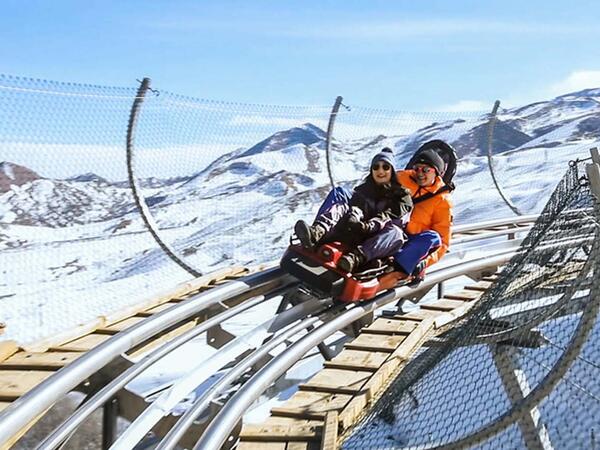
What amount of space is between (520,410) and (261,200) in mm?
4773

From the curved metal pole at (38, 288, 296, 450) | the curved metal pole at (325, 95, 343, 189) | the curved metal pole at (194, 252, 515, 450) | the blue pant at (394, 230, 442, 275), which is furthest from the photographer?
the curved metal pole at (325, 95, 343, 189)

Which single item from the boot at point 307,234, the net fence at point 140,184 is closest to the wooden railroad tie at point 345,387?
the boot at point 307,234

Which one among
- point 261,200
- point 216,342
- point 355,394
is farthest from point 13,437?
point 261,200

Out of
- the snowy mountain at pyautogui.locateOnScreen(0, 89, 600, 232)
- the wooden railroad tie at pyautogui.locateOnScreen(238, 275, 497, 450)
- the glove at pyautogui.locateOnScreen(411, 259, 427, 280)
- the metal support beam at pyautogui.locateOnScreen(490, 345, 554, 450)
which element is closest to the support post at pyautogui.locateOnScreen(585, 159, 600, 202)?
the metal support beam at pyautogui.locateOnScreen(490, 345, 554, 450)

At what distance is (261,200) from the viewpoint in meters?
7.18

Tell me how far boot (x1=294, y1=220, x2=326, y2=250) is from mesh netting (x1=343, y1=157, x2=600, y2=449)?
801mm

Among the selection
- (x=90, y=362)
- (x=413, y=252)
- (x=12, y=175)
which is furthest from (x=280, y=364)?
(x=12, y=175)

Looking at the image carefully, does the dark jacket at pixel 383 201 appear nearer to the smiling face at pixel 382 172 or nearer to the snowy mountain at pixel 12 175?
the smiling face at pixel 382 172

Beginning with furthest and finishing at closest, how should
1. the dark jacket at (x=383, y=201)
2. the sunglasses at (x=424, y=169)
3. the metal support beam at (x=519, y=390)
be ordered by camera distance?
1. the sunglasses at (x=424, y=169)
2. the dark jacket at (x=383, y=201)
3. the metal support beam at (x=519, y=390)

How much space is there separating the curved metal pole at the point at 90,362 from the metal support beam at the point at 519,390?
1233mm

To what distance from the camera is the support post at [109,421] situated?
2896 millimetres

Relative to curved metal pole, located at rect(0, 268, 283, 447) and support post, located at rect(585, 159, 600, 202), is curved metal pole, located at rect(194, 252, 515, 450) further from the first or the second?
support post, located at rect(585, 159, 600, 202)

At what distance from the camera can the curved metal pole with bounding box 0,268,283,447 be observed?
1982mm

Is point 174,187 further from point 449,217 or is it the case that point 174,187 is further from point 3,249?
point 449,217
